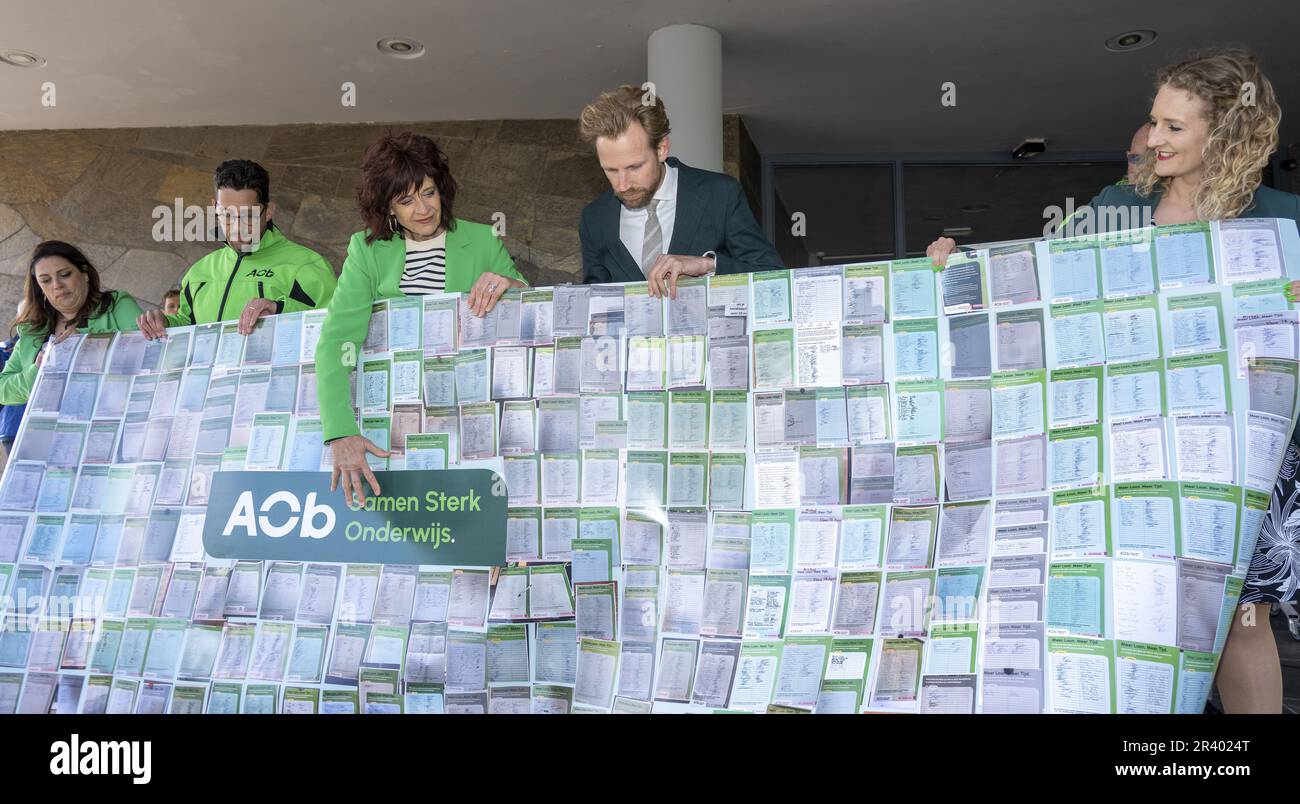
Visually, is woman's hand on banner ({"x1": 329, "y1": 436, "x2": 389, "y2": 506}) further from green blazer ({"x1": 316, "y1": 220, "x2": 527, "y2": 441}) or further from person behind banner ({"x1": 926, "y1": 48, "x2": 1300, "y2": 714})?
person behind banner ({"x1": 926, "y1": 48, "x2": 1300, "y2": 714})

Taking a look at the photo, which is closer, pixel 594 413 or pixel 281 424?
pixel 594 413

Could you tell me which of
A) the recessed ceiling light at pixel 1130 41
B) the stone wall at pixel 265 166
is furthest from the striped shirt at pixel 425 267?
the recessed ceiling light at pixel 1130 41

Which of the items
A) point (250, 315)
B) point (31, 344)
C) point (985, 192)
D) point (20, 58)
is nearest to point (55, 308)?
point (31, 344)

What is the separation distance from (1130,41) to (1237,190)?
13.4ft

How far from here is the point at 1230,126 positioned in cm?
221

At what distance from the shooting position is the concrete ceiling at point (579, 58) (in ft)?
16.7

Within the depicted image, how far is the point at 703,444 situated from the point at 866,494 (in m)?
0.37

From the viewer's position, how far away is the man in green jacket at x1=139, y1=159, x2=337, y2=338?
325cm

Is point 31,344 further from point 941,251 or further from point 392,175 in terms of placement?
point 941,251

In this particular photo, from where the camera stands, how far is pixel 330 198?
6.43m

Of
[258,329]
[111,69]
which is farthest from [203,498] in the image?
[111,69]

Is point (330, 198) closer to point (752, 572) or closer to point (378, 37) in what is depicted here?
point (378, 37)

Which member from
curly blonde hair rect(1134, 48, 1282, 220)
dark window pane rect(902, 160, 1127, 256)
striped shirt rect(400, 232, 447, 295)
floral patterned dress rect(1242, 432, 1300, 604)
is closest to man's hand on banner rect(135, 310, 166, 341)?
striped shirt rect(400, 232, 447, 295)

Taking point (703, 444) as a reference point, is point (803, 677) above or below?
below
